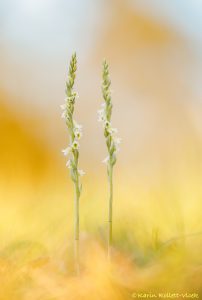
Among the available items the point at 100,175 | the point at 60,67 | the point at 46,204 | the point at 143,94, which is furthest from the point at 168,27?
the point at 46,204

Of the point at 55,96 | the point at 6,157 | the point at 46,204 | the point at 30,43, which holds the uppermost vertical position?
the point at 30,43

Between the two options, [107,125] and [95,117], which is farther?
[95,117]

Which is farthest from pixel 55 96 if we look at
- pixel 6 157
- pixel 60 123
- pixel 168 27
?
pixel 168 27

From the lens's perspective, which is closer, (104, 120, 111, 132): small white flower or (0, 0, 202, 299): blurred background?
(104, 120, 111, 132): small white flower

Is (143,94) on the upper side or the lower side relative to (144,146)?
upper

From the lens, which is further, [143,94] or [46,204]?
[143,94]

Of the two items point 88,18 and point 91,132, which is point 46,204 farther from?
point 88,18

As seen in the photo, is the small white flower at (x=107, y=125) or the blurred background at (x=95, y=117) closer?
the small white flower at (x=107, y=125)
